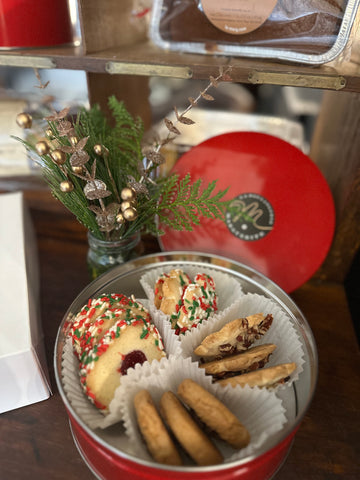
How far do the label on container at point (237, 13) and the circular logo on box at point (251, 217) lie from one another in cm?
35

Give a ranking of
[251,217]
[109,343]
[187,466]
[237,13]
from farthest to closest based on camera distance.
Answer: [251,217]
[237,13]
[109,343]
[187,466]

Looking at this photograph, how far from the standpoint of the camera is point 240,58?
78cm

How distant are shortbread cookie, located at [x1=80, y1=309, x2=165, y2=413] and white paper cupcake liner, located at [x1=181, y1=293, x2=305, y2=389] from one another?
7 cm

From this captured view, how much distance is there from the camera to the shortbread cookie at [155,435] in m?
0.51

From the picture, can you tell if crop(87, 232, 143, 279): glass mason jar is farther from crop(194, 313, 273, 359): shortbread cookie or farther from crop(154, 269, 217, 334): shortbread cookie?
crop(194, 313, 273, 359): shortbread cookie

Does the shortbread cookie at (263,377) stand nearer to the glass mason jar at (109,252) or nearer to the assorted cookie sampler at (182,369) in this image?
the assorted cookie sampler at (182,369)

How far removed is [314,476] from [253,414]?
0.17m

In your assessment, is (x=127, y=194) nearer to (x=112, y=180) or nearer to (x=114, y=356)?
(x=112, y=180)

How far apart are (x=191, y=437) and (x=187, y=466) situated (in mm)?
35

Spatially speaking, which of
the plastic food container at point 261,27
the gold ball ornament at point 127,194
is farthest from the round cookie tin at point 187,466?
the plastic food container at point 261,27

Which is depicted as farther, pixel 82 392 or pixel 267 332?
pixel 267 332

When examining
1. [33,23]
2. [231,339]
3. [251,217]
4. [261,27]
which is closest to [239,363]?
[231,339]

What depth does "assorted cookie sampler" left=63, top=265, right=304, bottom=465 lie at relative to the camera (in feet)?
1.75

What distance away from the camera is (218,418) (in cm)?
53
